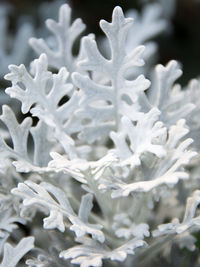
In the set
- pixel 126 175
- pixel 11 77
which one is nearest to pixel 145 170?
pixel 126 175

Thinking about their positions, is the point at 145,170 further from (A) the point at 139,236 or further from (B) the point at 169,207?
(B) the point at 169,207

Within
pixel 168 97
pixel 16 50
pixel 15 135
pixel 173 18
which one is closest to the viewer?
pixel 15 135

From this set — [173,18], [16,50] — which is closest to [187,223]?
[16,50]

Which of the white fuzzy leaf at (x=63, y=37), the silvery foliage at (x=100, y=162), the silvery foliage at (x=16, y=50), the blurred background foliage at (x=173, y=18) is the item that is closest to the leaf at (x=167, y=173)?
the silvery foliage at (x=100, y=162)

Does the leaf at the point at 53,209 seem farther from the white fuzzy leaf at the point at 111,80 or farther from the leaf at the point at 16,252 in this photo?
the white fuzzy leaf at the point at 111,80

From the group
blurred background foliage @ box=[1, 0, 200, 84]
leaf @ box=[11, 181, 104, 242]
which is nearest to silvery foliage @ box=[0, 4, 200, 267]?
leaf @ box=[11, 181, 104, 242]

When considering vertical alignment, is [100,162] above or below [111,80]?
below

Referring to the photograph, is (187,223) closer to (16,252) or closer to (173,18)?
(16,252)

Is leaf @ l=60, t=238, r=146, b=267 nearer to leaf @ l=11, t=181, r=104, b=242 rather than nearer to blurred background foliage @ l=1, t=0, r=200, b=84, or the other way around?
leaf @ l=11, t=181, r=104, b=242
